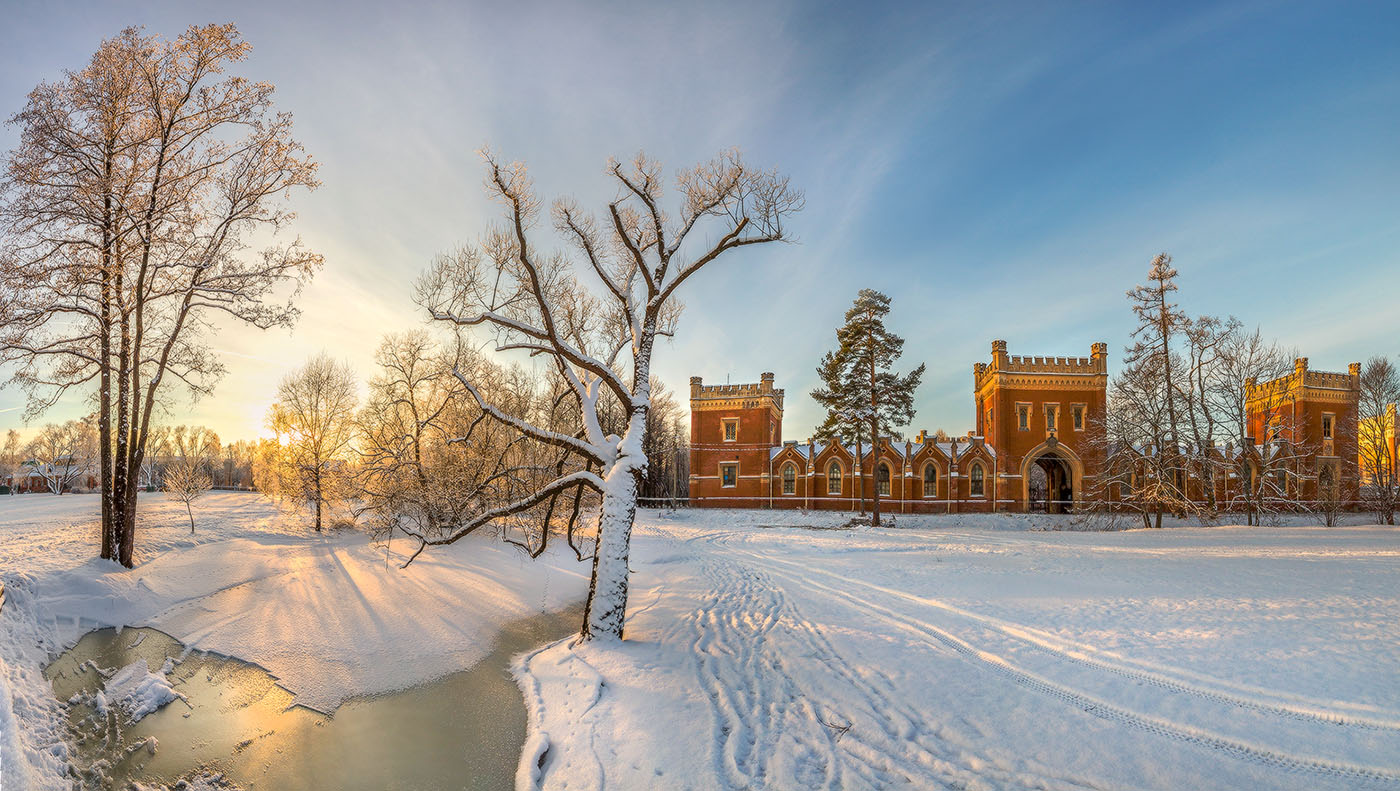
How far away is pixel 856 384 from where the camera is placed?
32375 millimetres

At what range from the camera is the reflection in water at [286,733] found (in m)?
5.61

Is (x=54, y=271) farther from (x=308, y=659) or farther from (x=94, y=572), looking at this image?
(x=308, y=659)

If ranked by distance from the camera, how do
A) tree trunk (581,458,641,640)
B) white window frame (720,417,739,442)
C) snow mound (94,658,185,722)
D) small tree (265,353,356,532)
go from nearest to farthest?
1. snow mound (94,658,185,722)
2. tree trunk (581,458,641,640)
3. small tree (265,353,356,532)
4. white window frame (720,417,739,442)

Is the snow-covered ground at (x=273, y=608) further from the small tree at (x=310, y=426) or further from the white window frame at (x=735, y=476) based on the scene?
the white window frame at (x=735, y=476)

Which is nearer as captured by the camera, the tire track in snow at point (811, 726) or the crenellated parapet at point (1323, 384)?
the tire track in snow at point (811, 726)

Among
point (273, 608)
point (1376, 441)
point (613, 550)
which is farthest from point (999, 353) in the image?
point (273, 608)

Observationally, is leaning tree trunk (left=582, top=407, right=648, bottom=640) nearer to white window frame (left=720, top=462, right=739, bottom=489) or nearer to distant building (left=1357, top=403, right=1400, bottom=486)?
white window frame (left=720, top=462, right=739, bottom=489)

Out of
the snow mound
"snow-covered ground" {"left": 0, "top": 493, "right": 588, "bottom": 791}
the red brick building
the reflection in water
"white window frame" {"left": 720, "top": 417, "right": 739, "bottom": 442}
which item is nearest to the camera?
the reflection in water

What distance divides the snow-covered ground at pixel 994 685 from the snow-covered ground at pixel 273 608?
2.51 meters

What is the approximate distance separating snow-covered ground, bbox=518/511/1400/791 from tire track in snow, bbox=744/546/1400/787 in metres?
0.02

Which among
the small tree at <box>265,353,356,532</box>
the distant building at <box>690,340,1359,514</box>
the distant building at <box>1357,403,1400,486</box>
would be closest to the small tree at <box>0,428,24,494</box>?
the small tree at <box>265,353,356,532</box>

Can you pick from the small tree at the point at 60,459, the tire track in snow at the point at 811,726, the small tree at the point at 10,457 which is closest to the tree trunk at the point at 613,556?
the tire track in snow at the point at 811,726

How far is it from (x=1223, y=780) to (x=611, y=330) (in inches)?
420

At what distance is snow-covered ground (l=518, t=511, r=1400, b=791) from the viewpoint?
195 inches
